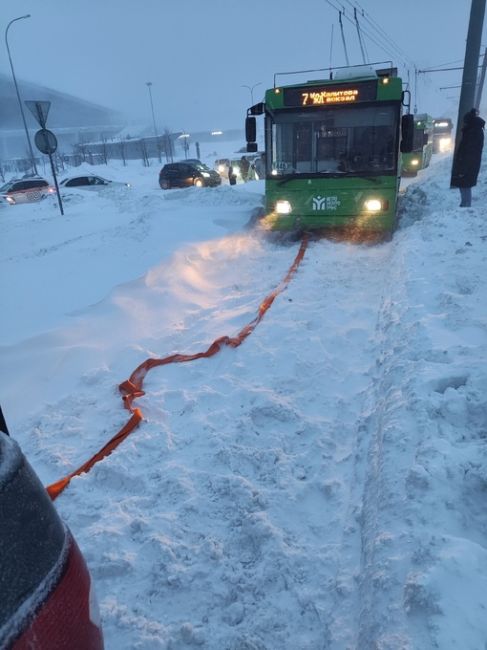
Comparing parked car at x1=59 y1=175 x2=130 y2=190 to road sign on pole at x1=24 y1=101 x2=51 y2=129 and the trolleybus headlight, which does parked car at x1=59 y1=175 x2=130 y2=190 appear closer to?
road sign on pole at x1=24 y1=101 x2=51 y2=129

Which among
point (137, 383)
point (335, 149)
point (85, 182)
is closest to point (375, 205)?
point (335, 149)

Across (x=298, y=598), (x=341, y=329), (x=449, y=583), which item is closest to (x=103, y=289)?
(x=341, y=329)

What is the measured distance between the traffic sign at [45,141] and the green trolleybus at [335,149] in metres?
5.22

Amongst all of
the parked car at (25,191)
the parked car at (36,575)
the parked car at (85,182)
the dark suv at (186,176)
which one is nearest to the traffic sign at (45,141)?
the parked car at (36,575)

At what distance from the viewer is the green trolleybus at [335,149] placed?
884 cm

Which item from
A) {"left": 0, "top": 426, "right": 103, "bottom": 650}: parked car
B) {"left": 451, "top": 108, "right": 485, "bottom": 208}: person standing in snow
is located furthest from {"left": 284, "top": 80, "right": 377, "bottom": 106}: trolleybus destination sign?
{"left": 0, "top": 426, "right": 103, "bottom": 650}: parked car

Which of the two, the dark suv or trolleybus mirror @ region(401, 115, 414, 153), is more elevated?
trolleybus mirror @ region(401, 115, 414, 153)

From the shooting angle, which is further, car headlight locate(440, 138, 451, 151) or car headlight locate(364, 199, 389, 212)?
car headlight locate(440, 138, 451, 151)

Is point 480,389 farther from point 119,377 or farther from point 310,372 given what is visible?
point 119,377

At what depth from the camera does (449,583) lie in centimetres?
184

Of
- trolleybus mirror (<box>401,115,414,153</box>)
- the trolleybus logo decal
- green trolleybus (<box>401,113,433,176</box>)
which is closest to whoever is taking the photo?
trolleybus mirror (<box>401,115,414,153</box>)

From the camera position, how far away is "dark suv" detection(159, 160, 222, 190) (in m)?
25.9

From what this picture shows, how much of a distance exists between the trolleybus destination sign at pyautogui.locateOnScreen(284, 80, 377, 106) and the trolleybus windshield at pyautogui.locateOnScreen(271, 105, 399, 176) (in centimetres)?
16

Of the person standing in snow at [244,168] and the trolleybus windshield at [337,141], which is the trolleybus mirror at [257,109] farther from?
the person standing in snow at [244,168]
